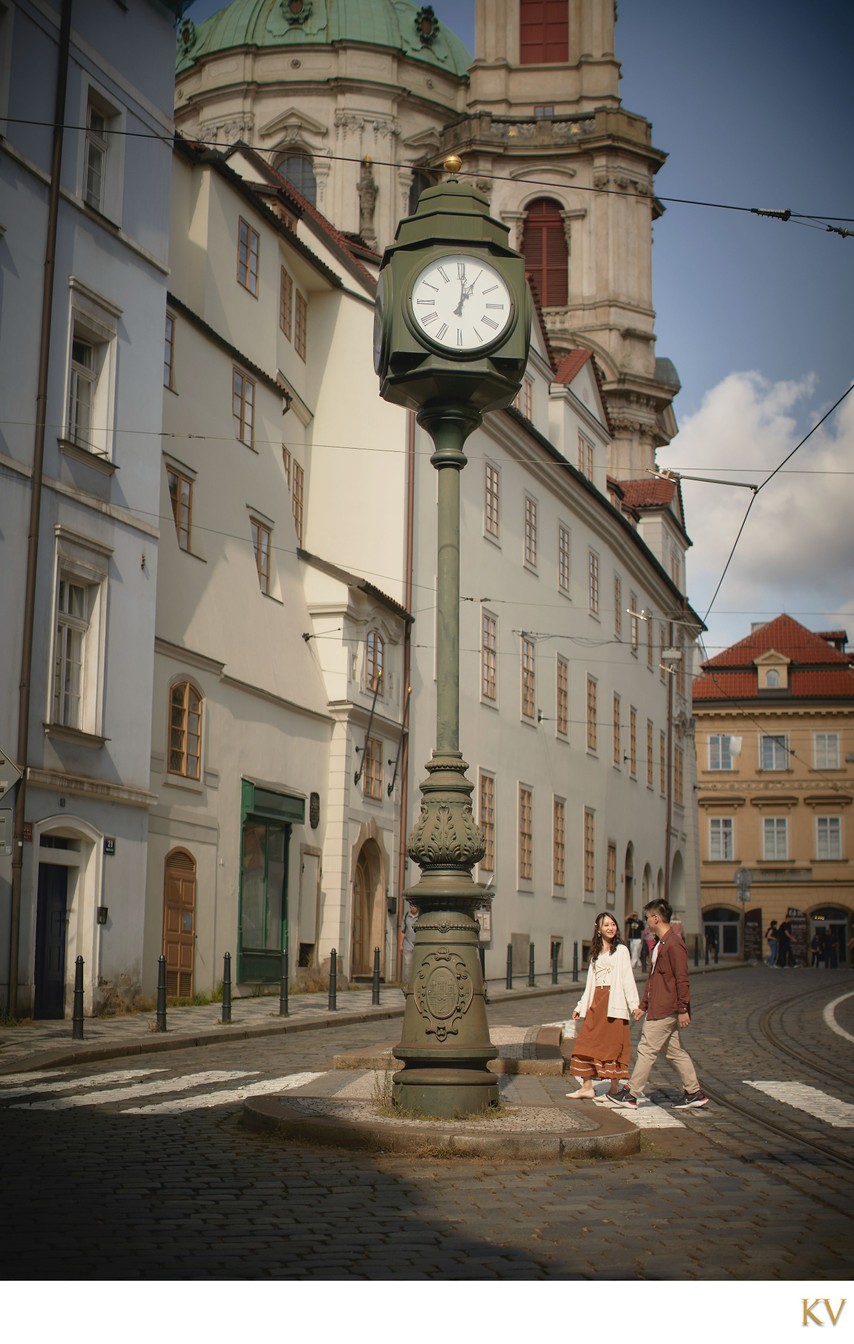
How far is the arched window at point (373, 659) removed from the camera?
31.2 m

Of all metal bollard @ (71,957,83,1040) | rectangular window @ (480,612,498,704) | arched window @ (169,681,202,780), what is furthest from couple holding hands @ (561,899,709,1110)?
rectangular window @ (480,612,498,704)

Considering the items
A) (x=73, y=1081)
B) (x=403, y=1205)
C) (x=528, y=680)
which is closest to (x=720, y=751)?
(x=528, y=680)

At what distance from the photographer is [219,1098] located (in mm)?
12320

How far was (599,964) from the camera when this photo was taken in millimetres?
12758

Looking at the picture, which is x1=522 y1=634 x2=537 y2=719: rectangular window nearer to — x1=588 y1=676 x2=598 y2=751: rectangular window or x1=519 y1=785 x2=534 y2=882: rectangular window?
x1=519 y1=785 x2=534 y2=882: rectangular window

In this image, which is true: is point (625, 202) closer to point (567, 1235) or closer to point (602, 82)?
point (602, 82)

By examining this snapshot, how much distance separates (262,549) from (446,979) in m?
20.1

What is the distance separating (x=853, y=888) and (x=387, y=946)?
1832 inches

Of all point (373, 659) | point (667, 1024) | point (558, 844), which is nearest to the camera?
point (667, 1024)

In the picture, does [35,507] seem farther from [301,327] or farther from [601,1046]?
[301,327]

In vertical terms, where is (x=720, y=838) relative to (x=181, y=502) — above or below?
below

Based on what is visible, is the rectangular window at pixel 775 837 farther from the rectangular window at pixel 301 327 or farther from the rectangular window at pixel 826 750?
the rectangular window at pixel 301 327

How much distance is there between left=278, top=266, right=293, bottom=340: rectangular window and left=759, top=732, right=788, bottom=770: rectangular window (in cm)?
4748

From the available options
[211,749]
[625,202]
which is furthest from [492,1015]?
[625,202]
